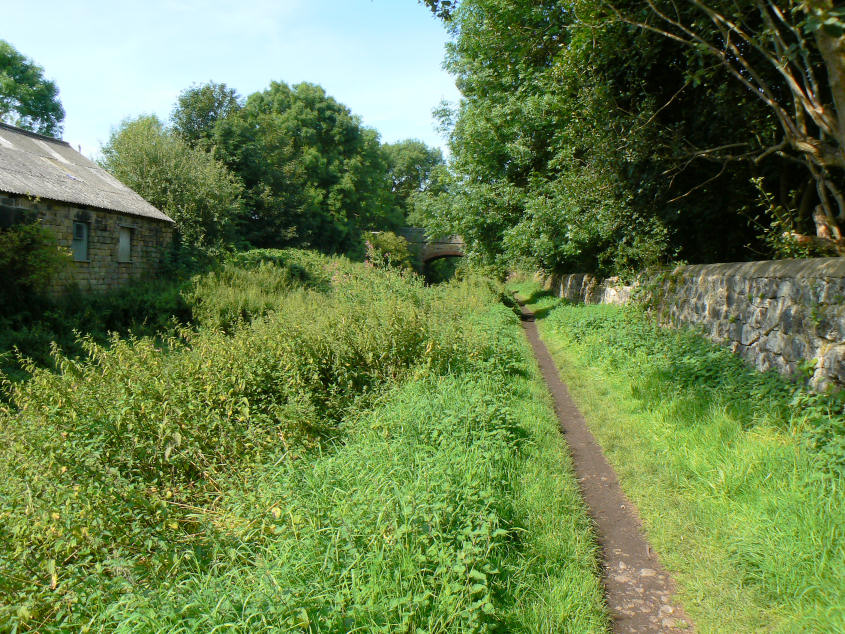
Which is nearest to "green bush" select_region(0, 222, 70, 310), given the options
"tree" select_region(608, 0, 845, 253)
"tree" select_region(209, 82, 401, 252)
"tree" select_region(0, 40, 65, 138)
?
"tree" select_region(608, 0, 845, 253)

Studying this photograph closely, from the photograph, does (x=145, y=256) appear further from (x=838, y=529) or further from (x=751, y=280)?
(x=838, y=529)

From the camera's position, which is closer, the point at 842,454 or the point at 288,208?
the point at 842,454

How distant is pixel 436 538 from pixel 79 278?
16847 millimetres

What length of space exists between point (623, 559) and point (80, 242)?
17809mm

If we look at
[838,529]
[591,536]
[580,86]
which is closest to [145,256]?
[580,86]

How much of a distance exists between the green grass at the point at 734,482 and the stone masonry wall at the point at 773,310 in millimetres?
331

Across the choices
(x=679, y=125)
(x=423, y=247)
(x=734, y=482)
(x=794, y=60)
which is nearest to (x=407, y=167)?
(x=423, y=247)

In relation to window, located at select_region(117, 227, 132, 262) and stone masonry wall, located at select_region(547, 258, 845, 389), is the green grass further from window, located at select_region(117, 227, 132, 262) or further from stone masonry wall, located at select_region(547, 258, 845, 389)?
window, located at select_region(117, 227, 132, 262)

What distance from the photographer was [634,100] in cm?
1056

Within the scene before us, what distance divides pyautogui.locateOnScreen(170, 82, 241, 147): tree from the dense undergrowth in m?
26.7

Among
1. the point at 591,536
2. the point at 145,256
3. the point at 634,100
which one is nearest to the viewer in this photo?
the point at 591,536

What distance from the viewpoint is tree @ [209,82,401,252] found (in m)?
30.4

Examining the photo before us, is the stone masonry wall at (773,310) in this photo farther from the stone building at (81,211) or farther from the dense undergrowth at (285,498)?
the stone building at (81,211)

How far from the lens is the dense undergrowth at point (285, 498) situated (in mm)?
2859
